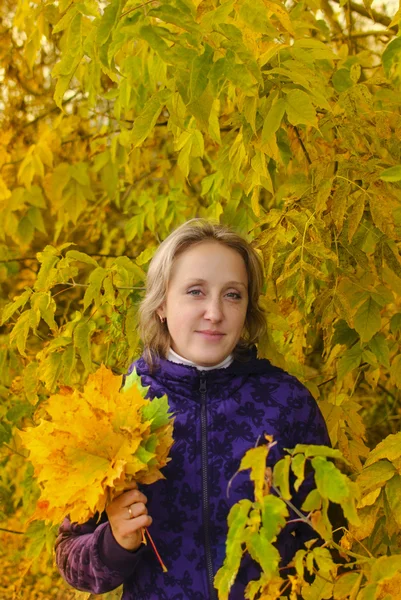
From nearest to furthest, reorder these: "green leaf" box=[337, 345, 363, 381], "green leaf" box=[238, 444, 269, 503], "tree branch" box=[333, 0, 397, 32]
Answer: "green leaf" box=[238, 444, 269, 503] → "green leaf" box=[337, 345, 363, 381] → "tree branch" box=[333, 0, 397, 32]

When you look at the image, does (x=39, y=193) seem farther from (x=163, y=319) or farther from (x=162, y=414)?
(x=162, y=414)

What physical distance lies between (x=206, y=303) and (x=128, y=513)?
434 millimetres

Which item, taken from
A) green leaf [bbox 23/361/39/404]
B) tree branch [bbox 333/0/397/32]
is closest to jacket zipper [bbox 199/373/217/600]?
green leaf [bbox 23/361/39/404]

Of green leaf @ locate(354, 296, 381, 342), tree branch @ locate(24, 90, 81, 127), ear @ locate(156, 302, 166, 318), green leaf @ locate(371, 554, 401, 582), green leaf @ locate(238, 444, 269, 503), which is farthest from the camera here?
tree branch @ locate(24, 90, 81, 127)

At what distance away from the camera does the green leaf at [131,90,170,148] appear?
5.46 feet

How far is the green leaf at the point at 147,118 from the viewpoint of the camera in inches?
65.6

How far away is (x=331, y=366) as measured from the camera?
8.72ft

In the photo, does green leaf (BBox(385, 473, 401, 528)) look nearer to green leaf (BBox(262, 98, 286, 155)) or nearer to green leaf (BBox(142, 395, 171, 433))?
green leaf (BBox(142, 395, 171, 433))

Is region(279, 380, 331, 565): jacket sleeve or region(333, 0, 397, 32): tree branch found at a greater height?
region(333, 0, 397, 32): tree branch

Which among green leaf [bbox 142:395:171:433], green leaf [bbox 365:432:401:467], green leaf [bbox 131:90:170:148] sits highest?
green leaf [bbox 131:90:170:148]

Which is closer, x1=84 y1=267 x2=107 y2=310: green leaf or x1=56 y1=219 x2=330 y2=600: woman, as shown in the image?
x1=56 y1=219 x2=330 y2=600: woman

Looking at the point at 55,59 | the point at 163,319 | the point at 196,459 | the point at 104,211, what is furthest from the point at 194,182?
the point at 196,459

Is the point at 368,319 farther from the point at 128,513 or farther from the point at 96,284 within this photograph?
the point at 128,513

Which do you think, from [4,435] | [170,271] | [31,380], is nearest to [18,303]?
[31,380]
